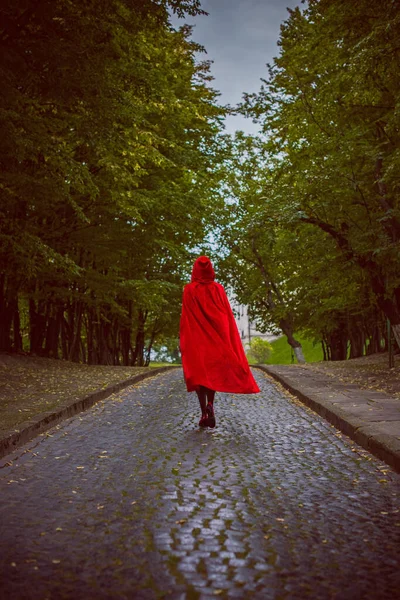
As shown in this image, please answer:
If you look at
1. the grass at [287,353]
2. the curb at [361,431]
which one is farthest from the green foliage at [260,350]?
the curb at [361,431]

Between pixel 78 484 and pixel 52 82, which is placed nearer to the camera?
pixel 78 484

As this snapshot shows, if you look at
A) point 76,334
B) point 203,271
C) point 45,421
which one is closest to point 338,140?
point 203,271

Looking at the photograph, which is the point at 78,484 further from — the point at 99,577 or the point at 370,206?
the point at 370,206

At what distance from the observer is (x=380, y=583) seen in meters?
3.03

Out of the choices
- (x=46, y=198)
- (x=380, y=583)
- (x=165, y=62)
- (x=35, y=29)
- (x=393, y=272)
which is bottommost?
(x=380, y=583)

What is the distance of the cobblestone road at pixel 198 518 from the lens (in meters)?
3.03

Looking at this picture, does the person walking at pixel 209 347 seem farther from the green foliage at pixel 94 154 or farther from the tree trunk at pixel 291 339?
the tree trunk at pixel 291 339

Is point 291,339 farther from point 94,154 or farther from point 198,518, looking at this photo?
point 198,518

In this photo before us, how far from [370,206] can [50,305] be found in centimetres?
1085

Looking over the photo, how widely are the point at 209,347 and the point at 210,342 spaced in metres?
0.07

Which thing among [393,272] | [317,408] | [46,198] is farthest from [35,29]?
[393,272]

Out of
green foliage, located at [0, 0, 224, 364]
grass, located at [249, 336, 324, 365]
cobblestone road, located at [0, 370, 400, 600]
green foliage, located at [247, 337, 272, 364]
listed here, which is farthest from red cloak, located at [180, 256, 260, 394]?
grass, located at [249, 336, 324, 365]

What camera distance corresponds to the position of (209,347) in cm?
837

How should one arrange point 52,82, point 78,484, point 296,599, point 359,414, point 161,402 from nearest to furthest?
point 296,599, point 78,484, point 359,414, point 52,82, point 161,402
